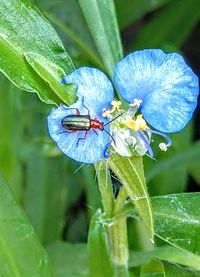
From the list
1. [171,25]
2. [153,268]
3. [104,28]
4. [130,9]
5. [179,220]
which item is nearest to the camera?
Result: [179,220]

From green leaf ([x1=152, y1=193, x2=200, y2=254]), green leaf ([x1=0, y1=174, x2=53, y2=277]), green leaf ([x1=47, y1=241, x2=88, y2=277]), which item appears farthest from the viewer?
green leaf ([x1=47, y1=241, x2=88, y2=277])

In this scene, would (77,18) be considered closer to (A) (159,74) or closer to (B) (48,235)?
(B) (48,235)

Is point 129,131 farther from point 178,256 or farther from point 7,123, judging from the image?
point 7,123

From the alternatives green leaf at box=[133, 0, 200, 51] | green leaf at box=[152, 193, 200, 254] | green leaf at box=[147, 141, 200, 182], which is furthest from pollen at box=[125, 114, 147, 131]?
green leaf at box=[133, 0, 200, 51]

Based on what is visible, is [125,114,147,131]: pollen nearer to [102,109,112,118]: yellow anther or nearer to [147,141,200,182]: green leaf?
[102,109,112,118]: yellow anther

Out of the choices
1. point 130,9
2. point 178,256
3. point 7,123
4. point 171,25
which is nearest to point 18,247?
point 178,256

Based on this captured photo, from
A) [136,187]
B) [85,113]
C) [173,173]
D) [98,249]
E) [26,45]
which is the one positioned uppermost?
[26,45]

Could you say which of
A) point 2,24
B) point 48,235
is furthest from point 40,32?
point 48,235

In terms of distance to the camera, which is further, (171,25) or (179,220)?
(171,25)
